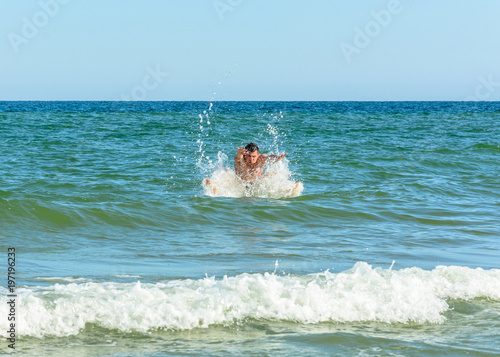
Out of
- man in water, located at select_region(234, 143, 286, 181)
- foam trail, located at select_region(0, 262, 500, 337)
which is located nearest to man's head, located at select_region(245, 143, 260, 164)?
man in water, located at select_region(234, 143, 286, 181)

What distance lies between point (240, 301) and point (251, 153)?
7.16 m

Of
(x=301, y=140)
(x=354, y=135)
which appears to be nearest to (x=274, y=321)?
(x=301, y=140)

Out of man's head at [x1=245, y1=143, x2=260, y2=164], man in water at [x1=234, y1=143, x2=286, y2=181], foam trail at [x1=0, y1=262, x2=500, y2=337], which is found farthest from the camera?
man in water at [x1=234, y1=143, x2=286, y2=181]

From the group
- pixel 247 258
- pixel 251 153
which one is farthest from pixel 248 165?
pixel 247 258

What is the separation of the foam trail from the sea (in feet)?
0.05

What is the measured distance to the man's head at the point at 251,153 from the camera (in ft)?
39.3

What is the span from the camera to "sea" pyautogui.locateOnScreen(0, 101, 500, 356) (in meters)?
4.51

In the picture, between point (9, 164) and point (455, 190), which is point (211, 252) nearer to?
point (455, 190)

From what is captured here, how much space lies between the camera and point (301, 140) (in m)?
23.0

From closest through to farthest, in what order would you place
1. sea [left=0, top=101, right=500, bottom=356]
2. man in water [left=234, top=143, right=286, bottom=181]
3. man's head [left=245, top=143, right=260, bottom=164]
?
sea [left=0, top=101, right=500, bottom=356] < man's head [left=245, top=143, right=260, bottom=164] < man in water [left=234, top=143, right=286, bottom=181]

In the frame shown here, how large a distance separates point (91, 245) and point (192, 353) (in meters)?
3.92

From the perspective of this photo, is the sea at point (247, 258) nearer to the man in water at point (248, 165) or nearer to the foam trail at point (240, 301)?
the foam trail at point (240, 301)

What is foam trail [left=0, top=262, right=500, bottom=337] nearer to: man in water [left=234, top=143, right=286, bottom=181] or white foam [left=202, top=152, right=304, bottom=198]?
white foam [left=202, top=152, right=304, bottom=198]

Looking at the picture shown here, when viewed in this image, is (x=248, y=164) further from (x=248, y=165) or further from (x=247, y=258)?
(x=247, y=258)
